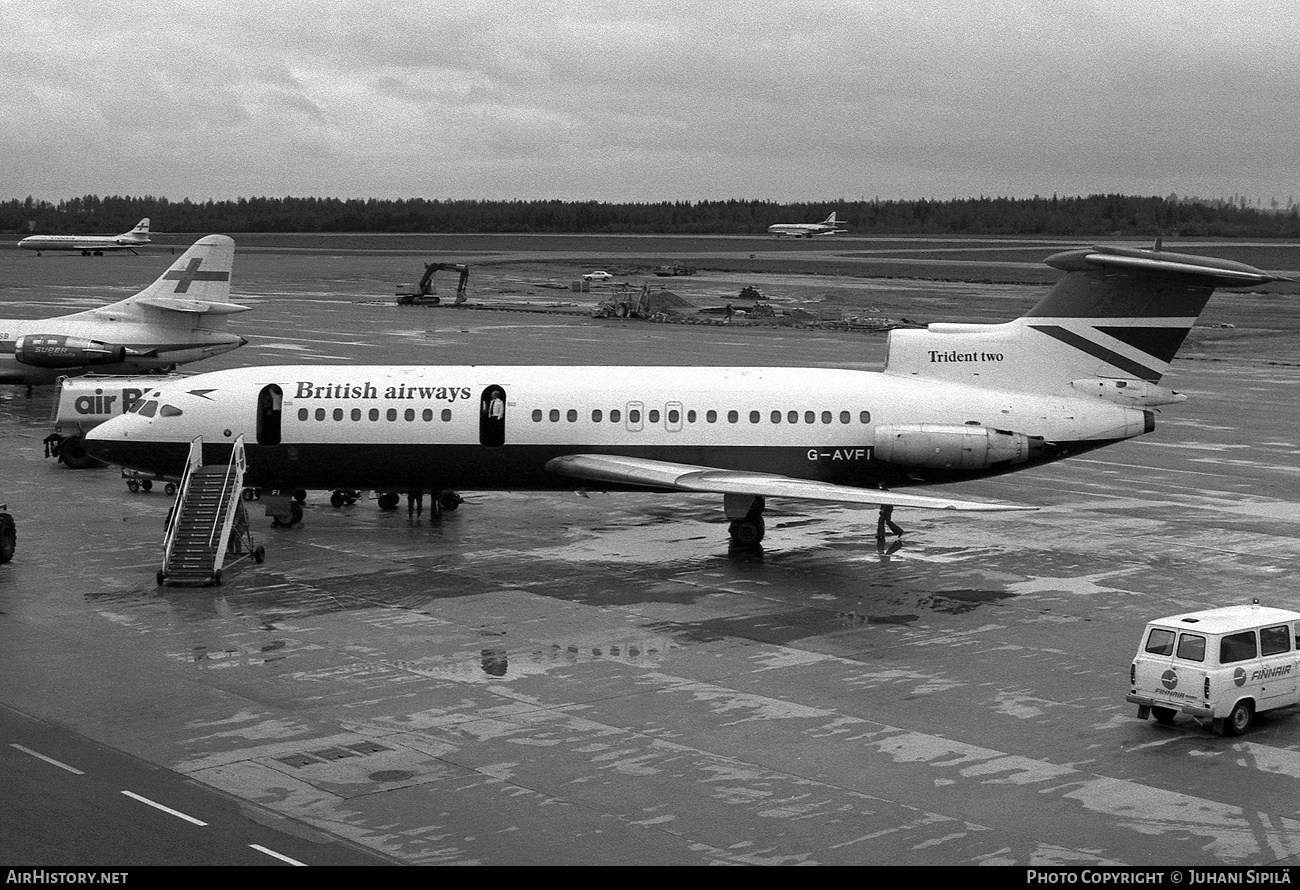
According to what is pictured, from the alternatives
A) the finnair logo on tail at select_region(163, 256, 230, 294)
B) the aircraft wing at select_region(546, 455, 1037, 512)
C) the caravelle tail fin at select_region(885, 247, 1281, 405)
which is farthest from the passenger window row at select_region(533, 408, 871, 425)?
the finnair logo on tail at select_region(163, 256, 230, 294)

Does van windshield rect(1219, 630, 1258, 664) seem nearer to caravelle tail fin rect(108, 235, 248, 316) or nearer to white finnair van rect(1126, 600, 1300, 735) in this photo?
white finnair van rect(1126, 600, 1300, 735)

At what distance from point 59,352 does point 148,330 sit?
12.0 feet

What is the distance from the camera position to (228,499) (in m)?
34.4

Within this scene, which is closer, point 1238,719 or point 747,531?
point 1238,719

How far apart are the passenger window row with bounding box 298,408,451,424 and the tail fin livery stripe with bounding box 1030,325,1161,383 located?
1496cm

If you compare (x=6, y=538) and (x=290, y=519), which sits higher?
(x=6, y=538)

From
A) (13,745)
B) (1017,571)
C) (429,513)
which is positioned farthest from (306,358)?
(13,745)

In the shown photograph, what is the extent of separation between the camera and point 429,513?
133 ft

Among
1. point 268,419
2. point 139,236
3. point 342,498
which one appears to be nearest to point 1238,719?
point 268,419

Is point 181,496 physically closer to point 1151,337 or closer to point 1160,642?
point 1160,642

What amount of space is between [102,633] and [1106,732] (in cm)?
1790

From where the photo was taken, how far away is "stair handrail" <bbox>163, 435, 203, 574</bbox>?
106ft

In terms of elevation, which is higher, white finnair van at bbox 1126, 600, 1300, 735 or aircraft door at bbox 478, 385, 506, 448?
aircraft door at bbox 478, 385, 506, 448

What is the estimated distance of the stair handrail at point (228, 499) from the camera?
1284 inches
